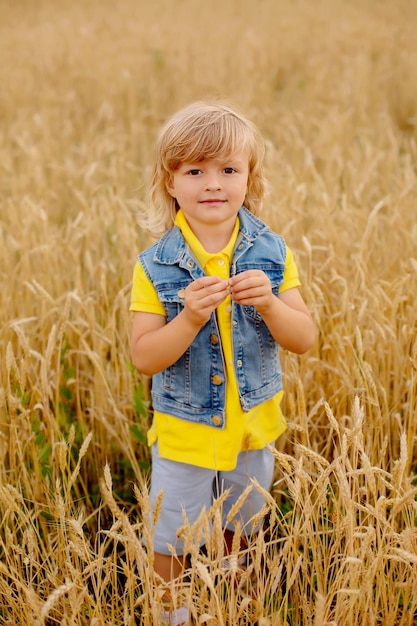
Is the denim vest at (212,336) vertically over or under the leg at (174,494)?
over

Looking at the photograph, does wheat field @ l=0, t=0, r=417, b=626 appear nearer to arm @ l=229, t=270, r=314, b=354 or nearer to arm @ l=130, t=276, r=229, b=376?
arm @ l=229, t=270, r=314, b=354

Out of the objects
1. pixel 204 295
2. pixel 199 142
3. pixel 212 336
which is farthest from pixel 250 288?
pixel 199 142

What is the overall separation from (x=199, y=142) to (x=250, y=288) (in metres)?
0.35

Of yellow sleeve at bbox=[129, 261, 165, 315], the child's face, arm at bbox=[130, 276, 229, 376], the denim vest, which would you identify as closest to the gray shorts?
the denim vest

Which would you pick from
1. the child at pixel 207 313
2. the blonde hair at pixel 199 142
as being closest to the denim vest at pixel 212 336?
the child at pixel 207 313

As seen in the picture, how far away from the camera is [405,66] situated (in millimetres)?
5551

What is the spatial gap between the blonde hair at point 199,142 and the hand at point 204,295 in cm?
29

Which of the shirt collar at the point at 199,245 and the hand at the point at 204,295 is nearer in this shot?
the hand at the point at 204,295

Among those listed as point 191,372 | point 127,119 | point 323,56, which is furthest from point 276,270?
point 323,56

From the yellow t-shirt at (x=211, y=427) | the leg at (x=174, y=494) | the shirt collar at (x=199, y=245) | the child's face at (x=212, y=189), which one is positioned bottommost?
the leg at (x=174, y=494)

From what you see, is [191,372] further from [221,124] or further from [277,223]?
[277,223]

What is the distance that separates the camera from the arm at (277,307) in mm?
1372

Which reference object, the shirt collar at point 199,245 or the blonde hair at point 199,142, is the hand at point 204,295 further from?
the blonde hair at point 199,142

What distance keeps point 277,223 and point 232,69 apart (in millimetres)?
3817
